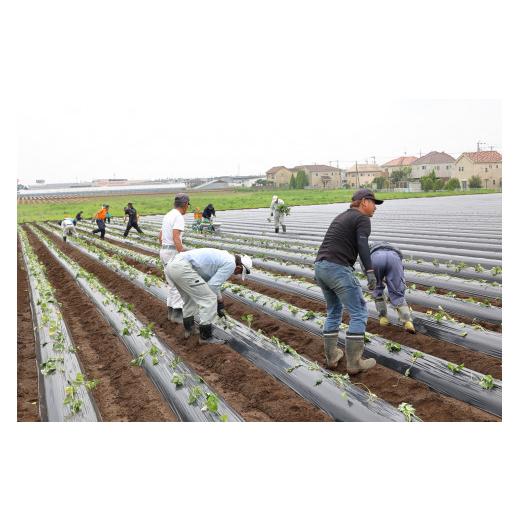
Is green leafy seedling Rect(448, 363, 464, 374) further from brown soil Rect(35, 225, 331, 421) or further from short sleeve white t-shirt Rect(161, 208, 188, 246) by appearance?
short sleeve white t-shirt Rect(161, 208, 188, 246)

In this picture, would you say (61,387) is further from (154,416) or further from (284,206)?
(284,206)

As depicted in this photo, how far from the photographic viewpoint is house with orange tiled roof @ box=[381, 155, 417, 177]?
9.47m

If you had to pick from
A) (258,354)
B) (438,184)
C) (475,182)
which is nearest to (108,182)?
(258,354)

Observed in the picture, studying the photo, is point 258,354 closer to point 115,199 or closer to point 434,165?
point 115,199

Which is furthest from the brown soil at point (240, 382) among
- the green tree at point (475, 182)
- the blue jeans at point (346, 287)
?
the green tree at point (475, 182)

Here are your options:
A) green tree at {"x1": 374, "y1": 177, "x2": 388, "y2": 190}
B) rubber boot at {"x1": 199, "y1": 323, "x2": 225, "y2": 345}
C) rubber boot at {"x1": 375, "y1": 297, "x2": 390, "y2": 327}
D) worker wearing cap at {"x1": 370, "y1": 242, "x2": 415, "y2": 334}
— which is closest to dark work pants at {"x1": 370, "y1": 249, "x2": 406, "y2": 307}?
worker wearing cap at {"x1": 370, "y1": 242, "x2": 415, "y2": 334}

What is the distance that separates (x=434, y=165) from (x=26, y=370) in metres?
8.93

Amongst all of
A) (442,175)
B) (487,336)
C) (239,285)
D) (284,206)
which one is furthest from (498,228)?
(487,336)

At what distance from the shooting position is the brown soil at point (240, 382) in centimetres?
444

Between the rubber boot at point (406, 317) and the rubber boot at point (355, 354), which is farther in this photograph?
the rubber boot at point (406, 317)

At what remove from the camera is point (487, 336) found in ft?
18.3

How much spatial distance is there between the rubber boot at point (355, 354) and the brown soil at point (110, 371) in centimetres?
172

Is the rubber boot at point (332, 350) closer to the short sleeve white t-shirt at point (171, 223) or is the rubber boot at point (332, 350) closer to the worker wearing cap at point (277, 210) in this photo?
the short sleeve white t-shirt at point (171, 223)

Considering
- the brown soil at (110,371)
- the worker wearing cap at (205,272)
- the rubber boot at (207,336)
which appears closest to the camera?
the brown soil at (110,371)
